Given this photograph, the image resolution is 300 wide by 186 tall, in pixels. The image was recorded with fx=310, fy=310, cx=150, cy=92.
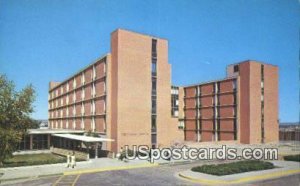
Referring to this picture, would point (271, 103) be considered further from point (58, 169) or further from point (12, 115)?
point (12, 115)

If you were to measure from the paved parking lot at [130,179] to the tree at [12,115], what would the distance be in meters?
3.41

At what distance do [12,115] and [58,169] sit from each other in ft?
24.5

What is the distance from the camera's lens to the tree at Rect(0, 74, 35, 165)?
23797 millimetres

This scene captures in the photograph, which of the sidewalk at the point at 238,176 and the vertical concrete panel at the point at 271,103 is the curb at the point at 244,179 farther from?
the vertical concrete panel at the point at 271,103

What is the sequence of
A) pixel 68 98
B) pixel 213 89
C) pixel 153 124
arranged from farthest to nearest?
pixel 68 98 → pixel 213 89 → pixel 153 124

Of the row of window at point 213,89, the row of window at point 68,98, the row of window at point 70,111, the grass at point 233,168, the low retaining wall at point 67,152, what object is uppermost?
the row of window at point 213,89

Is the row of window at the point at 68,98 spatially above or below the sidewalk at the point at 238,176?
above

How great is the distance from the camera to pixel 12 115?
2539 centimetres

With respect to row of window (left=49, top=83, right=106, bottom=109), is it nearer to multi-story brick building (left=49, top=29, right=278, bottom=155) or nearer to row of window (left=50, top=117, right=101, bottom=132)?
multi-story brick building (left=49, top=29, right=278, bottom=155)

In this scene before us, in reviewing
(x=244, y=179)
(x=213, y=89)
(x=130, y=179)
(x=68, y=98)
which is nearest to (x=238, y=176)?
(x=244, y=179)

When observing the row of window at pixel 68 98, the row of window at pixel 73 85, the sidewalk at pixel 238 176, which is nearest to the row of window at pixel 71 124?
the row of window at pixel 68 98

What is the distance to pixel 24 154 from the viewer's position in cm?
4597

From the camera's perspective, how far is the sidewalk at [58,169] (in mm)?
26836

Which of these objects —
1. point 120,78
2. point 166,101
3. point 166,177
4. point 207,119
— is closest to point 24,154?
point 120,78
